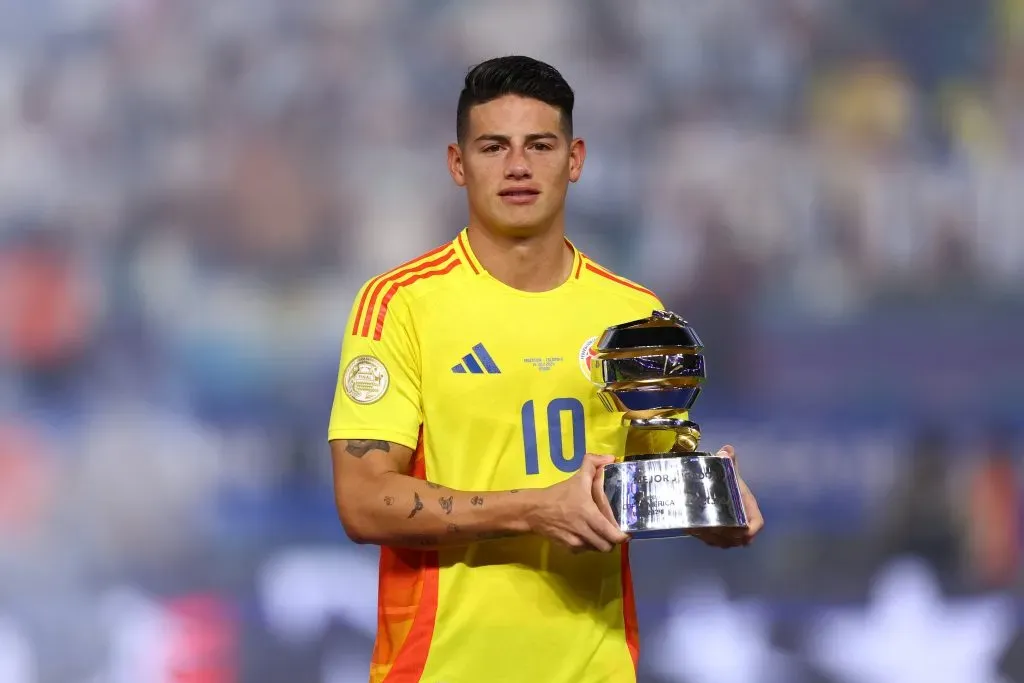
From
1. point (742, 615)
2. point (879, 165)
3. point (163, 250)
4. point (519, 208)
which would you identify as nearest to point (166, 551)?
point (163, 250)

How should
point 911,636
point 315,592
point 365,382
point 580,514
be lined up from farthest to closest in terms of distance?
point 911,636
point 315,592
point 365,382
point 580,514

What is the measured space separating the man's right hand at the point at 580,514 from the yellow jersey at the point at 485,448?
7.8 inches

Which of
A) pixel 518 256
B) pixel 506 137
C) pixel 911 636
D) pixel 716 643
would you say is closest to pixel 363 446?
pixel 518 256

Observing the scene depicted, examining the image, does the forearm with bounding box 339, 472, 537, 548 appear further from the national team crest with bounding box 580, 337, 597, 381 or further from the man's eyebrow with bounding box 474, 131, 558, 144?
the man's eyebrow with bounding box 474, 131, 558, 144

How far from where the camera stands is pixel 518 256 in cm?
212

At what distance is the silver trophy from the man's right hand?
27 millimetres

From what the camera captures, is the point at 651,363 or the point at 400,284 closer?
the point at 651,363

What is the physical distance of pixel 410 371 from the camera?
79.7 inches

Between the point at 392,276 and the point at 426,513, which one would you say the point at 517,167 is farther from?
the point at 426,513

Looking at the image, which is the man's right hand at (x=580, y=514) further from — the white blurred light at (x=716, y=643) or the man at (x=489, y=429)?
the white blurred light at (x=716, y=643)

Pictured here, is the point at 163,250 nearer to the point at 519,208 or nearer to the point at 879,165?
the point at 519,208

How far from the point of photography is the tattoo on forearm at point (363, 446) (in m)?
1.95

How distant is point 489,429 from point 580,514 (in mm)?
302

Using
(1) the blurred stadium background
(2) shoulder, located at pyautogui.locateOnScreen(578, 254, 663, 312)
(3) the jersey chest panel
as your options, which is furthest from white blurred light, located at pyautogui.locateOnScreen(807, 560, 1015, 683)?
(3) the jersey chest panel
